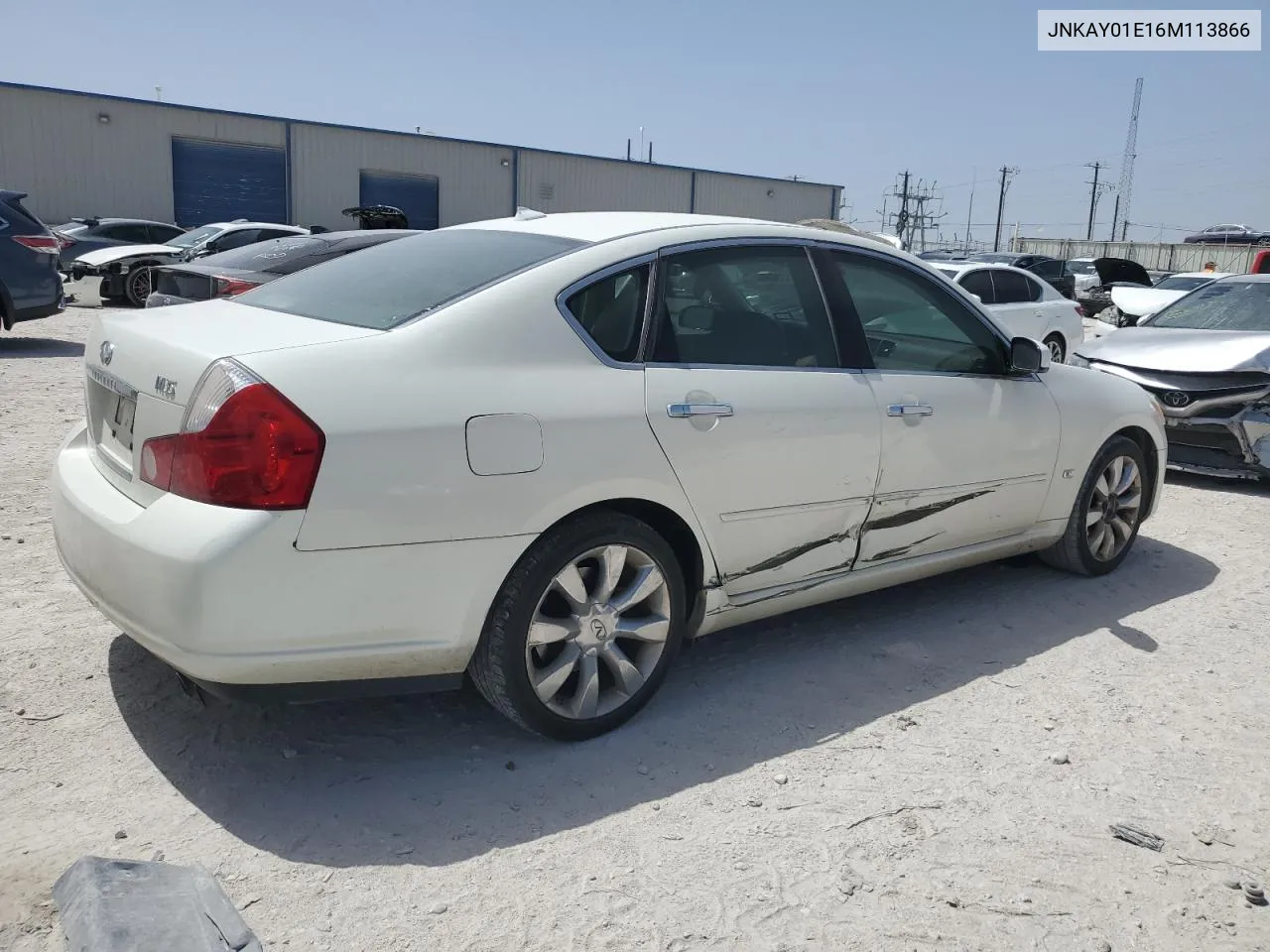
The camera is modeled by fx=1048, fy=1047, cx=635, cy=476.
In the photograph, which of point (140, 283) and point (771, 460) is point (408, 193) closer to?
point (140, 283)

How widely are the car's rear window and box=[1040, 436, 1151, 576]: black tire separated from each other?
9.55ft

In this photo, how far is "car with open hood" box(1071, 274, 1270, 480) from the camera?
703 cm

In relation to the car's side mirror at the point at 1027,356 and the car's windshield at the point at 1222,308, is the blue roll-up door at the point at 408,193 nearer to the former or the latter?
the car's windshield at the point at 1222,308

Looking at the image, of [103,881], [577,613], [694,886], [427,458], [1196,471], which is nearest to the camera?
[103,881]

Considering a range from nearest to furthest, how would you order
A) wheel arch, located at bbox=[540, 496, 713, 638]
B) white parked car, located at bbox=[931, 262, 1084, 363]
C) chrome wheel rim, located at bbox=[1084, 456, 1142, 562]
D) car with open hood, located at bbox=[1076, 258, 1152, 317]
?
wheel arch, located at bbox=[540, 496, 713, 638], chrome wheel rim, located at bbox=[1084, 456, 1142, 562], white parked car, located at bbox=[931, 262, 1084, 363], car with open hood, located at bbox=[1076, 258, 1152, 317]

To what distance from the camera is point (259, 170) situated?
101 feet

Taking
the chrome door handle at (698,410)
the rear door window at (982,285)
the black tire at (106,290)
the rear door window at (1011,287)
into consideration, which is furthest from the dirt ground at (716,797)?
the black tire at (106,290)

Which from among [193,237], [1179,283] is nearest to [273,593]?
[193,237]

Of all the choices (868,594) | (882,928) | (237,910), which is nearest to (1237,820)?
(882,928)

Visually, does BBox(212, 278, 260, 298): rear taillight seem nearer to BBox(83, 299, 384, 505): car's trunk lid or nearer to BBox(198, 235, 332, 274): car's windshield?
BBox(198, 235, 332, 274): car's windshield

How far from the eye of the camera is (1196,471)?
732cm

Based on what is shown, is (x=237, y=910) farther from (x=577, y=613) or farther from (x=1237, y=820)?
(x=1237, y=820)

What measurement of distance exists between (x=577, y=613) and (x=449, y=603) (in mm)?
455

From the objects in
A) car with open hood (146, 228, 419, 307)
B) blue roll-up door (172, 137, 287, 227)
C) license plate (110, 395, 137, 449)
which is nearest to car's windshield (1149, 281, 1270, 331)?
car with open hood (146, 228, 419, 307)
